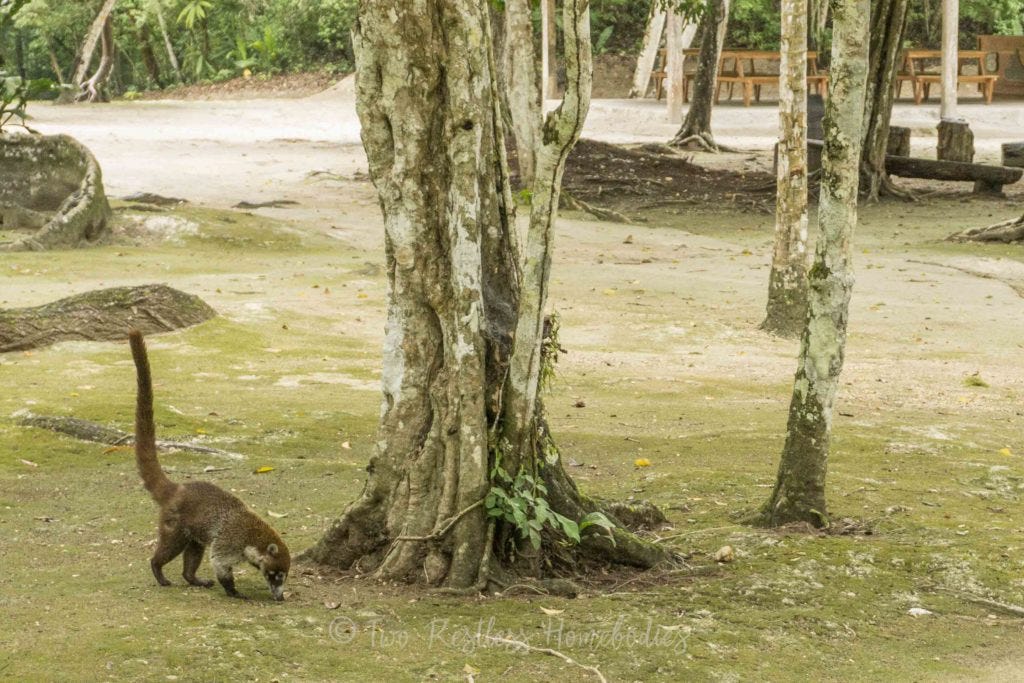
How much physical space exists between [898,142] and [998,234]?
4.96 m

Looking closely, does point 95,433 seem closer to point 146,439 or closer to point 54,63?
point 146,439

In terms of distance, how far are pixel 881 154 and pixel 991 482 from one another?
14583 millimetres

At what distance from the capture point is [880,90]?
20.0 metres

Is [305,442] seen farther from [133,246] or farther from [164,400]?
[133,246]

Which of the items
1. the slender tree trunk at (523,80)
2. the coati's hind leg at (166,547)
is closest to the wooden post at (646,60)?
the slender tree trunk at (523,80)

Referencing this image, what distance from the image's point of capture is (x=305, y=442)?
7.76 meters

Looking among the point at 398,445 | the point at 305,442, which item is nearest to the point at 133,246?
the point at 305,442

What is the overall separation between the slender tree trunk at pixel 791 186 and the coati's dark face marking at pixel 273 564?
25.0 ft

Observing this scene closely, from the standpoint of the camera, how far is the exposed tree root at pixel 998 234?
57.0 feet

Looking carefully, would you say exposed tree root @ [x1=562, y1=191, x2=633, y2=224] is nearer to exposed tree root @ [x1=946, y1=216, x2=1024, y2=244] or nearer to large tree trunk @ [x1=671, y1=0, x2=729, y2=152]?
exposed tree root @ [x1=946, y1=216, x2=1024, y2=244]

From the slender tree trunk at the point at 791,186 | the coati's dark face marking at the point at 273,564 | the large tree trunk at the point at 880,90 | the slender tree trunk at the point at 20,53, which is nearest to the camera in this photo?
the coati's dark face marking at the point at 273,564

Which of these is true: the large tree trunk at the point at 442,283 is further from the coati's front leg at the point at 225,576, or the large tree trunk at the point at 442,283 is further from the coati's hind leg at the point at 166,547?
the coati's hind leg at the point at 166,547

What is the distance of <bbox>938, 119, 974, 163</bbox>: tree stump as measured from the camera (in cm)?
2203

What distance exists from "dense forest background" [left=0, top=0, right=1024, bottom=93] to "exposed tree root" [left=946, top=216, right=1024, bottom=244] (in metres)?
18.7
